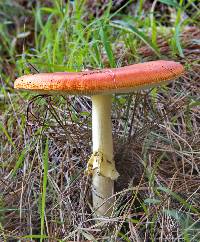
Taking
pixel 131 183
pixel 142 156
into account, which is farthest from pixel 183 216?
pixel 142 156

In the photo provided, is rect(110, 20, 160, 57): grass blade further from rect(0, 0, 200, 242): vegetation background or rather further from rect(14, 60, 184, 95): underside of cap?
rect(14, 60, 184, 95): underside of cap

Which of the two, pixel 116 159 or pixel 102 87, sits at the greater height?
pixel 102 87

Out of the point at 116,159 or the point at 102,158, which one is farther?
the point at 116,159

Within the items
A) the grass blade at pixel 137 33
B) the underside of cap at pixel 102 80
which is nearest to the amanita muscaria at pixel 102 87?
the underside of cap at pixel 102 80

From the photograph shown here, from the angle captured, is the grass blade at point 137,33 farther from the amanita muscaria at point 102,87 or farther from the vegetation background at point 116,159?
the amanita muscaria at point 102,87

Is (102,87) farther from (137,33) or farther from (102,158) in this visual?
(137,33)

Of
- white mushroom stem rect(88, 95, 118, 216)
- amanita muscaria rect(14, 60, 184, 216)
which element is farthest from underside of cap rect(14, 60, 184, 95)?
white mushroom stem rect(88, 95, 118, 216)

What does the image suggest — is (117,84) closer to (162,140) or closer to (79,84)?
(79,84)

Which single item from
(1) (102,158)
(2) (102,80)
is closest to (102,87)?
(2) (102,80)
